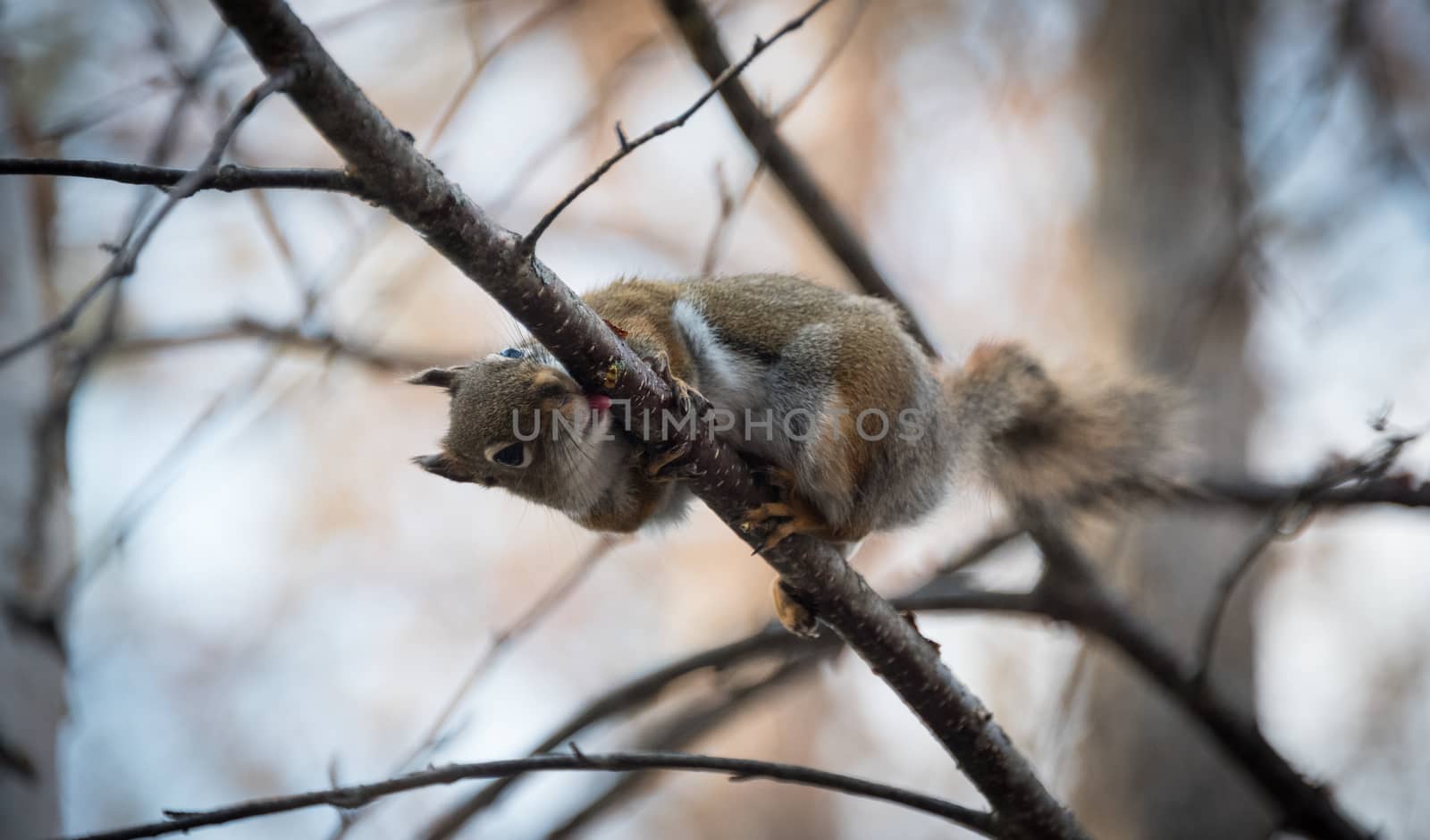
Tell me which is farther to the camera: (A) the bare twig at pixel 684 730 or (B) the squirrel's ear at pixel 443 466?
(A) the bare twig at pixel 684 730

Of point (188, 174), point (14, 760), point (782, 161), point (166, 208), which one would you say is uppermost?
point (782, 161)

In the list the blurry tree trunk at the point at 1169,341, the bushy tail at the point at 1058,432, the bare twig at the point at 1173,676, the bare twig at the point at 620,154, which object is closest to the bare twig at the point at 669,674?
the bare twig at the point at 1173,676

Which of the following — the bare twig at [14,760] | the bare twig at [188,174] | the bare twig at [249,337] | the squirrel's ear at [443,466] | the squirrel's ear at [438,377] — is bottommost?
the bare twig at [188,174]

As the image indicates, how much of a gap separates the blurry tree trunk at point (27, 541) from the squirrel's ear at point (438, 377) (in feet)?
2.94

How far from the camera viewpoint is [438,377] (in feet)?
9.52

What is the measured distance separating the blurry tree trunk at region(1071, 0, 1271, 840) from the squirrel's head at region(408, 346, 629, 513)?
2.22 metres

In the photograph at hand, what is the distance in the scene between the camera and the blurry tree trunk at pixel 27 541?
2.27 m

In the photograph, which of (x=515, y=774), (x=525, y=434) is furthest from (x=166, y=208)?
(x=525, y=434)

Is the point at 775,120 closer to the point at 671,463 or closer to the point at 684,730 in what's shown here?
the point at 671,463

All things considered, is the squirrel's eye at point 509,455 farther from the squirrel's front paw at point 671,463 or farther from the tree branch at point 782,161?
the tree branch at point 782,161

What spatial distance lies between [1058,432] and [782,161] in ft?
4.08

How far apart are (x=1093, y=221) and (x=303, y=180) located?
4.31 m

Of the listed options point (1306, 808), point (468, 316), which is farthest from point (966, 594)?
point (468, 316)

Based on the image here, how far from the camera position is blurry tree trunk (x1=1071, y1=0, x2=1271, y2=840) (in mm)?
4043
